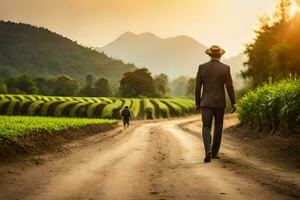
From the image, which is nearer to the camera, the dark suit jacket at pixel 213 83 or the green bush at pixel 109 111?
the dark suit jacket at pixel 213 83

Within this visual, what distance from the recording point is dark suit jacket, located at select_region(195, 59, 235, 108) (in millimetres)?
10875

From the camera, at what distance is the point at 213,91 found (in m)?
10.9

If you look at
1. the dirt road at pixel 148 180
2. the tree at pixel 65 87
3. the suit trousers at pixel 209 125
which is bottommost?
the dirt road at pixel 148 180

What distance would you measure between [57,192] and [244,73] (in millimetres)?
60975

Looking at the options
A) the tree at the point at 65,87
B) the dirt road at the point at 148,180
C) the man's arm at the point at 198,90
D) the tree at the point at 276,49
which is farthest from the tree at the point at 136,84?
the dirt road at the point at 148,180

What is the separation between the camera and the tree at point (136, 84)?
12569 centimetres

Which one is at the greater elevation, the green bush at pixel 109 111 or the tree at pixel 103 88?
the tree at pixel 103 88

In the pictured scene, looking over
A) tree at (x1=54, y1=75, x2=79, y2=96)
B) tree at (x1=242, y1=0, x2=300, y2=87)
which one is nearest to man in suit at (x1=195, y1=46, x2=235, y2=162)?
tree at (x1=242, y1=0, x2=300, y2=87)

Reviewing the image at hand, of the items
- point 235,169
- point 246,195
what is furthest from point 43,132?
point 246,195

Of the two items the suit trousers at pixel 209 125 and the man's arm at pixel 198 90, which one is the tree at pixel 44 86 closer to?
the man's arm at pixel 198 90

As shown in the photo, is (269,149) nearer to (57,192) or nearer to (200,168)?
(200,168)

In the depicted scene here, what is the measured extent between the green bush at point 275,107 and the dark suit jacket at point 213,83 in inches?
161

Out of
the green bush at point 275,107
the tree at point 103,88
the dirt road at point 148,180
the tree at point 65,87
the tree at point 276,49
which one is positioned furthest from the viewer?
the tree at point 103,88

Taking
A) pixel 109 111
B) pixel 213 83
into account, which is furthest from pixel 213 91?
pixel 109 111
